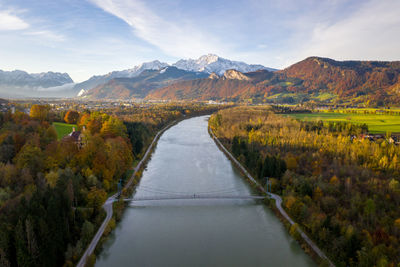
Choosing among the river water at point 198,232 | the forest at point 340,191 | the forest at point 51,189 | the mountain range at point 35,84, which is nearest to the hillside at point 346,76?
the forest at point 340,191

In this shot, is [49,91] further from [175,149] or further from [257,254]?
[257,254]

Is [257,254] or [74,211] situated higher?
[74,211]

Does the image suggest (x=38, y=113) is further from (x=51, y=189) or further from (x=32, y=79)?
(x=32, y=79)

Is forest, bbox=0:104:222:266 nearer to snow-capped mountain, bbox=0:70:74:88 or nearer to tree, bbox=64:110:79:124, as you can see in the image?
tree, bbox=64:110:79:124

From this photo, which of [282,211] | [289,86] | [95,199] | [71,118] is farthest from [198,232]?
[289,86]

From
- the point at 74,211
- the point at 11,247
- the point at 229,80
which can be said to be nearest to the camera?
the point at 11,247

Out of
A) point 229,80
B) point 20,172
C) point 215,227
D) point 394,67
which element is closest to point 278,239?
point 215,227

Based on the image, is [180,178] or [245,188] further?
[180,178]

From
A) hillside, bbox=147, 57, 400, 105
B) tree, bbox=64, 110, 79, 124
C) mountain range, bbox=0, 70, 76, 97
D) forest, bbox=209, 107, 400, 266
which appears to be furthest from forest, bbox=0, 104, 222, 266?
mountain range, bbox=0, 70, 76, 97
